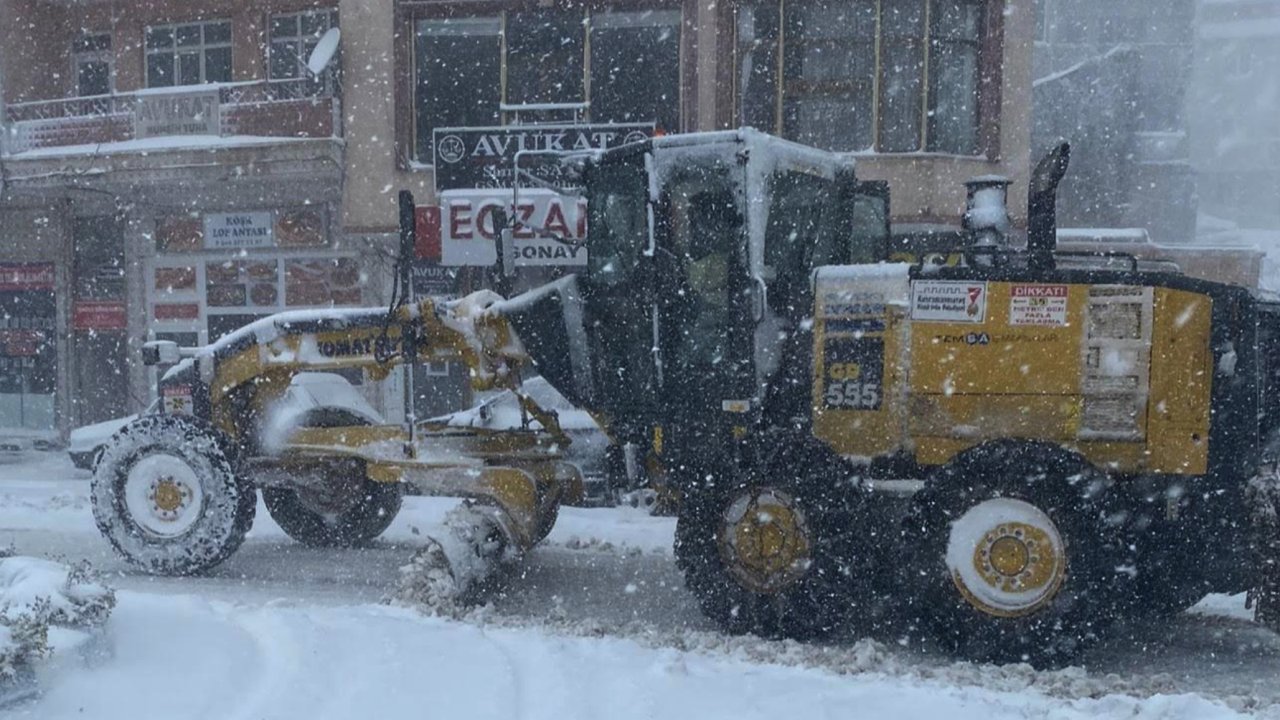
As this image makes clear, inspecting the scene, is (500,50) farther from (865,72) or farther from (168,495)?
(168,495)

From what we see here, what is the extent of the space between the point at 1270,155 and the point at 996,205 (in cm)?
4500

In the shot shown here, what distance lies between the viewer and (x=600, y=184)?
698 cm

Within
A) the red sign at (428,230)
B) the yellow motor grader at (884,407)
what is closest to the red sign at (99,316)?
the red sign at (428,230)

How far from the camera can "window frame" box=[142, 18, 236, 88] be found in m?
16.9

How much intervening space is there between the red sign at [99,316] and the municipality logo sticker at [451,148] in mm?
6499

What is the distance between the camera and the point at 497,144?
582 inches

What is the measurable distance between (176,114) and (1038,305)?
13.9 meters

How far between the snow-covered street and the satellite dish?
9.35 m

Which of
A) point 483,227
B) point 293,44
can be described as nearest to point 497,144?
point 483,227

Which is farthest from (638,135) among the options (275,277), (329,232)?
(275,277)

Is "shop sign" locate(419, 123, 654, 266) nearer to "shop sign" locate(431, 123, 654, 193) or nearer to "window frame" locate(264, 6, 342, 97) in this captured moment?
"shop sign" locate(431, 123, 654, 193)

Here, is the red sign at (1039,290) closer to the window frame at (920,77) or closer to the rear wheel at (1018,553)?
the rear wheel at (1018,553)

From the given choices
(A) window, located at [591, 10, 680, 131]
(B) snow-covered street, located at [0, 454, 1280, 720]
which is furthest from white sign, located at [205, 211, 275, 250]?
(B) snow-covered street, located at [0, 454, 1280, 720]

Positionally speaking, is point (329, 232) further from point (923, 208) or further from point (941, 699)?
point (941, 699)
